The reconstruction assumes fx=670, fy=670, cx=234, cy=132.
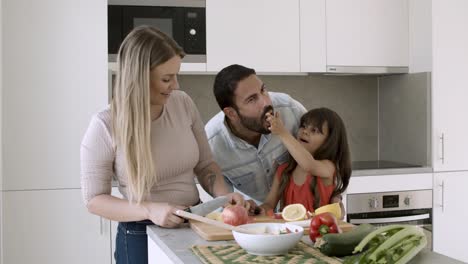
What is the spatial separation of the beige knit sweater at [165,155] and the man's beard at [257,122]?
0.73 ft

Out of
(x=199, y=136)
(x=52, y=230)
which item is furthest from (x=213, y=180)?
(x=52, y=230)

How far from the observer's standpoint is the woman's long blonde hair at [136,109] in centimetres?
196

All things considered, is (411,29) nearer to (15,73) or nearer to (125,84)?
(15,73)

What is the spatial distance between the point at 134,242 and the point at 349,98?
2685 mm

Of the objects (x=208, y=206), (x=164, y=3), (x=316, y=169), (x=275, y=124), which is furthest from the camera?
(x=164, y=3)

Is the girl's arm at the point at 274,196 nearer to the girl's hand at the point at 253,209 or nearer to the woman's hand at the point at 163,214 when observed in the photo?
the girl's hand at the point at 253,209

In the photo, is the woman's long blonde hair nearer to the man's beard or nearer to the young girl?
the man's beard

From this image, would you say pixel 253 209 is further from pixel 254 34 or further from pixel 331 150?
pixel 254 34

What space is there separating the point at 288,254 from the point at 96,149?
0.67 metres

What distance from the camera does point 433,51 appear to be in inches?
156

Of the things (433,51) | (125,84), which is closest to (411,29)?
(433,51)

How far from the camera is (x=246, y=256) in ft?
5.52

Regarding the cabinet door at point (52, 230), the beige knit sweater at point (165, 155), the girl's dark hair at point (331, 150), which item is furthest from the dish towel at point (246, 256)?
the cabinet door at point (52, 230)

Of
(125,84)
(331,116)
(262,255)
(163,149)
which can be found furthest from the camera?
(331,116)
